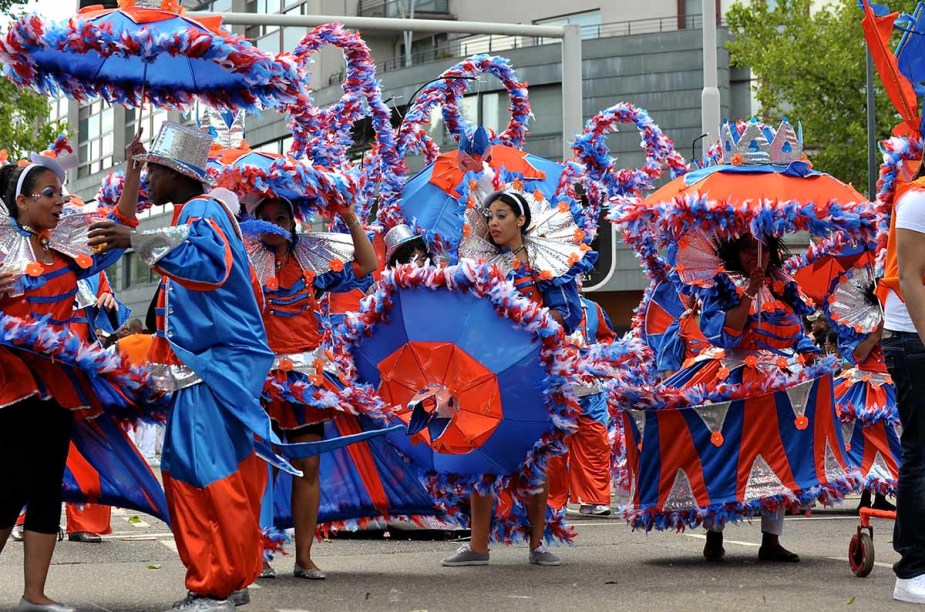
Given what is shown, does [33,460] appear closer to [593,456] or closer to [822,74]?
[593,456]

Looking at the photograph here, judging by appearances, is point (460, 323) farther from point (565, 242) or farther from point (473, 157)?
point (473, 157)

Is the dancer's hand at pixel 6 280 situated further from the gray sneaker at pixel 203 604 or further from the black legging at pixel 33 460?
the gray sneaker at pixel 203 604

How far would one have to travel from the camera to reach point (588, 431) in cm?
1108

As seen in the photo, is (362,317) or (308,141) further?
(308,141)

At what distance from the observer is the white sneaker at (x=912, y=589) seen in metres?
5.70

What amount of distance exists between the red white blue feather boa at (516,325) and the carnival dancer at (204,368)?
1655 millimetres

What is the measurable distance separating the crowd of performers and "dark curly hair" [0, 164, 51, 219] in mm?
20

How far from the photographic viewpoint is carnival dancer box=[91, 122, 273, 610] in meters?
5.32

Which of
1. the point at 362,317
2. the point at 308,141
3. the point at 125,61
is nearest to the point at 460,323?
the point at 362,317

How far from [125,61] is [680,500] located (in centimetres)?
348

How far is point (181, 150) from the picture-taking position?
18.6ft

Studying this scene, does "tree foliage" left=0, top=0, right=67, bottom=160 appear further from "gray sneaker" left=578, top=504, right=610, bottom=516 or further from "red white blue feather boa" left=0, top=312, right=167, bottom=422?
"red white blue feather boa" left=0, top=312, right=167, bottom=422

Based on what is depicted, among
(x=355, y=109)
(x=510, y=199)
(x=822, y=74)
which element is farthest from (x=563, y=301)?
(x=822, y=74)

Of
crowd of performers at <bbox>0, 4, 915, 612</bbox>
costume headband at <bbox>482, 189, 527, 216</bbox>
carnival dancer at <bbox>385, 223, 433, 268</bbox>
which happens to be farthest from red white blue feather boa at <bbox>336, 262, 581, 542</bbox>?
carnival dancer at <bbox>385, 223, 433, 268</bbox>
